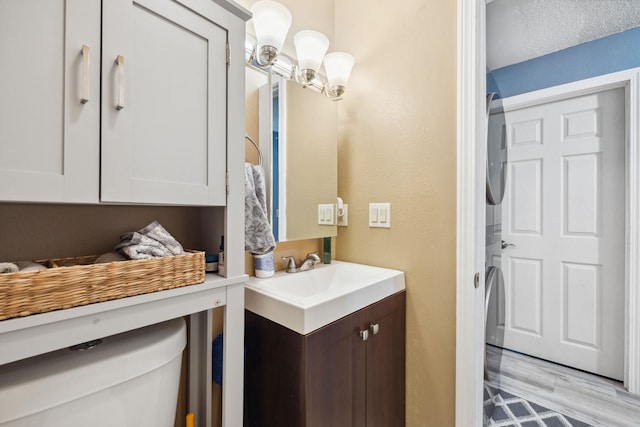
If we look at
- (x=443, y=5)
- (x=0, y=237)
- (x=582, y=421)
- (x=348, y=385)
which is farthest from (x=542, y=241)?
(x=0, y=237)

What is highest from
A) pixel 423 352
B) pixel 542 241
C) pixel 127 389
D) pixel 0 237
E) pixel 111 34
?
pixel 111 34

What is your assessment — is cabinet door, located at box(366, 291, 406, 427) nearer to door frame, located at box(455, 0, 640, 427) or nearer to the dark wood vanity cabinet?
the dark wood vanity cabinet

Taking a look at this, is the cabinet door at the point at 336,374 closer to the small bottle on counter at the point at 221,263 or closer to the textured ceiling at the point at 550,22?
the small bottle on counter at the point at 221,263

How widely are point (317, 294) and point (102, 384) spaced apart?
60 cm

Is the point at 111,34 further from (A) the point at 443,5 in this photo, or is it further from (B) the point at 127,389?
(A) the point at 443,5

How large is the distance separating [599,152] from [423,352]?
2068 mm

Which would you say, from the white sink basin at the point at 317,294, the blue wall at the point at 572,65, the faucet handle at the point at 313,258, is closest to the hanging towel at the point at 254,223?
the white sink basin at the point at 317,294

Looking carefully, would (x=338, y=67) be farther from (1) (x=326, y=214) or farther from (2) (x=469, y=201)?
(2) (x=469, y=201)

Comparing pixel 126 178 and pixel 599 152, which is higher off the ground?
pixel 599 152

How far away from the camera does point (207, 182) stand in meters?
0.78

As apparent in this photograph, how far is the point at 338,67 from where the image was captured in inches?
55.9

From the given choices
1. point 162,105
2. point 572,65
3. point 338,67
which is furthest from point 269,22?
point 572,65

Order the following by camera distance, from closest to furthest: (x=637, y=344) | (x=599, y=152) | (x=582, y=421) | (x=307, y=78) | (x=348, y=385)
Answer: (x=348, y=385), (x=307, y=78), (x=582, y=421), (x=637, y=344), (x=599, y=152)

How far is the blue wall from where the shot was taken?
1.95 metres
